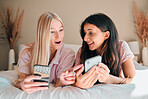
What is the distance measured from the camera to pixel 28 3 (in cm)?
286

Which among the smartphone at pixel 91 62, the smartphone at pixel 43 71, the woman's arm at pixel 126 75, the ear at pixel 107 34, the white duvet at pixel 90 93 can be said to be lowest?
the white duvet at pixel 90 93

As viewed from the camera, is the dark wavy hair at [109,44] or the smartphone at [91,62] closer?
the smartphone at [91,62]

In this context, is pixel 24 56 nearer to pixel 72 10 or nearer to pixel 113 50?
pixel 113 50

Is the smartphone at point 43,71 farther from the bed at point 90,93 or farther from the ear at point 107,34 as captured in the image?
the ear at point 107,34

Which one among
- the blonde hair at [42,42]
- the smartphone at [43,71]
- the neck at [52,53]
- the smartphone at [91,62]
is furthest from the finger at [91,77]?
the neck at [52,53]

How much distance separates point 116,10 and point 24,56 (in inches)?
98.5

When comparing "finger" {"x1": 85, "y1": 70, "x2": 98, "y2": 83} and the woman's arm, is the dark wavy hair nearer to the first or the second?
the woman's arm

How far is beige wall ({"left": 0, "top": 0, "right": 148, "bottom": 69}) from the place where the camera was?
2.87 metres

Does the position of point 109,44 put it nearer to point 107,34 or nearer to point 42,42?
point 107,34

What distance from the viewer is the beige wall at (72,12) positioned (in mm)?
2873

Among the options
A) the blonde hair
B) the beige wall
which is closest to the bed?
the blonde hair

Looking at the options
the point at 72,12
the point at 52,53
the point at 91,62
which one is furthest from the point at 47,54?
the point at 72,12

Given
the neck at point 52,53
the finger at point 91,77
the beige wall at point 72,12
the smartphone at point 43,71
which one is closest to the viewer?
the smartphone at point 43,71

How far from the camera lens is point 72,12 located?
2.98 m
